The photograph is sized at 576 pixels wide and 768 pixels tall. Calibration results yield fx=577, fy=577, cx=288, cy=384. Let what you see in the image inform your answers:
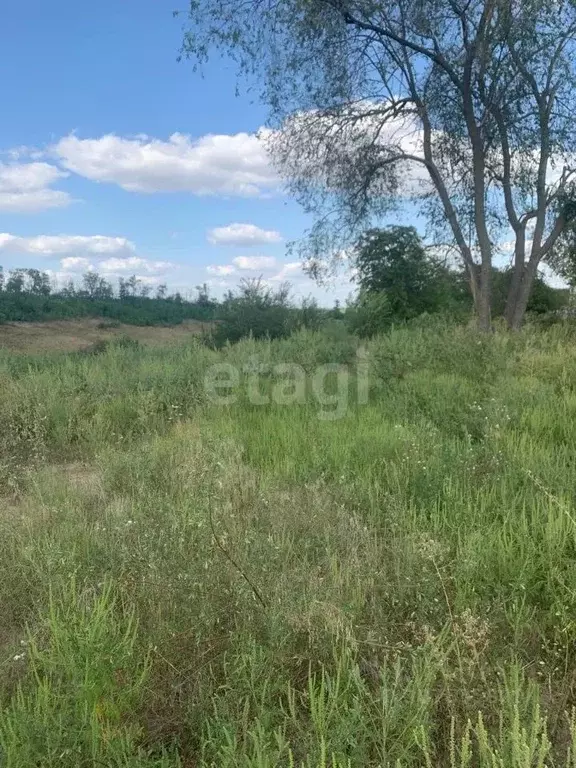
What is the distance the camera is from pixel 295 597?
2262 millimetres

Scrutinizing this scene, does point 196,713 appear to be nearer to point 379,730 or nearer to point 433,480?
point 379,730

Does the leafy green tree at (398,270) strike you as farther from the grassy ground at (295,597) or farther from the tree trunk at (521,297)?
the grassy ground at (295,597)

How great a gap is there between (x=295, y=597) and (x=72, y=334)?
19.4 meters

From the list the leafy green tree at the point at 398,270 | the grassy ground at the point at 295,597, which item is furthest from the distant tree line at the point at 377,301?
the grassy ground at the point at 295,597

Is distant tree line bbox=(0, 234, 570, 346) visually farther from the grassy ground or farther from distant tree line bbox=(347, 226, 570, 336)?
the grassy ground

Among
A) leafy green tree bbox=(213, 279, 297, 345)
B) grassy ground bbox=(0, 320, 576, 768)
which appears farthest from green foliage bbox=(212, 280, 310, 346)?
grassy ground bbox=(0, 320, 576, 768)

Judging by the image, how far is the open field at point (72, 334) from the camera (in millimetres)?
16953

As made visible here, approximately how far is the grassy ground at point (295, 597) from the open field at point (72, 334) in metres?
10.9

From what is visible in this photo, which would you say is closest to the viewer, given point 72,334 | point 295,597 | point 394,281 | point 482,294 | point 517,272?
point 295,597

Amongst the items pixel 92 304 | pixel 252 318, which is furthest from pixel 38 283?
pixel 252 318

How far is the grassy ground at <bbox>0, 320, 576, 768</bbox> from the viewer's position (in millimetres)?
1693

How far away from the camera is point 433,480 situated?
3479 mm

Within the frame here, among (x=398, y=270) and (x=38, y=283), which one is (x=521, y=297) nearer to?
(x=398, y=270)

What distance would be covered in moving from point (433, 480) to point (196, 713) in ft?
6.78
